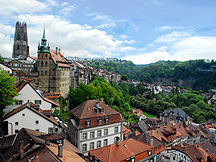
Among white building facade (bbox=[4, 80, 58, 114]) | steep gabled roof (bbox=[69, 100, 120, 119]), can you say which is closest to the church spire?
white building facade (bbox=[4, 80, 58, 114])

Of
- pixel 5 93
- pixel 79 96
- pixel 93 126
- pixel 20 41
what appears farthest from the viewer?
pixel 20 41

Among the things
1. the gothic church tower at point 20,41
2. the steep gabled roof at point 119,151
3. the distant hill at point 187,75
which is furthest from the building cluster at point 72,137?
the distant hill at point 187,75

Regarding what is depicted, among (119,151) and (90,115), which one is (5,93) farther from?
(119,151)

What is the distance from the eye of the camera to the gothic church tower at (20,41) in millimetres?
93656

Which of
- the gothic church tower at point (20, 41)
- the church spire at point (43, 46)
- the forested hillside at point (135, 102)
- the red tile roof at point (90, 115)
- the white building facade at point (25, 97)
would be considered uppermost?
the gothic church tower at point (20, 41)

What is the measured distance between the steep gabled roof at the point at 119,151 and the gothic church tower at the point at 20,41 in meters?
89.1

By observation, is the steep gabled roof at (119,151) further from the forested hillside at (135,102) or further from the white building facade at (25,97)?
the forested hillside at (135,102)

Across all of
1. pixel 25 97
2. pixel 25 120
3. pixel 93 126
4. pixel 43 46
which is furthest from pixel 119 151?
pixel 43 46

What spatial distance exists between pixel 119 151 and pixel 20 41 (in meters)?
95.0

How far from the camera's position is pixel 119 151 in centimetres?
2033

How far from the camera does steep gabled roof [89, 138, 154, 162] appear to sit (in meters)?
19.3

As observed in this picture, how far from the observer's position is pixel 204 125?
181 feet

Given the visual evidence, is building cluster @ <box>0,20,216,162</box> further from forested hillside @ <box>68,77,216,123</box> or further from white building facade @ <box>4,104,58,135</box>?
forested hillside @ <box>68,77,216,123</box>

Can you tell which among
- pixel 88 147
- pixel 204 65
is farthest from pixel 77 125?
pixel 204 65
